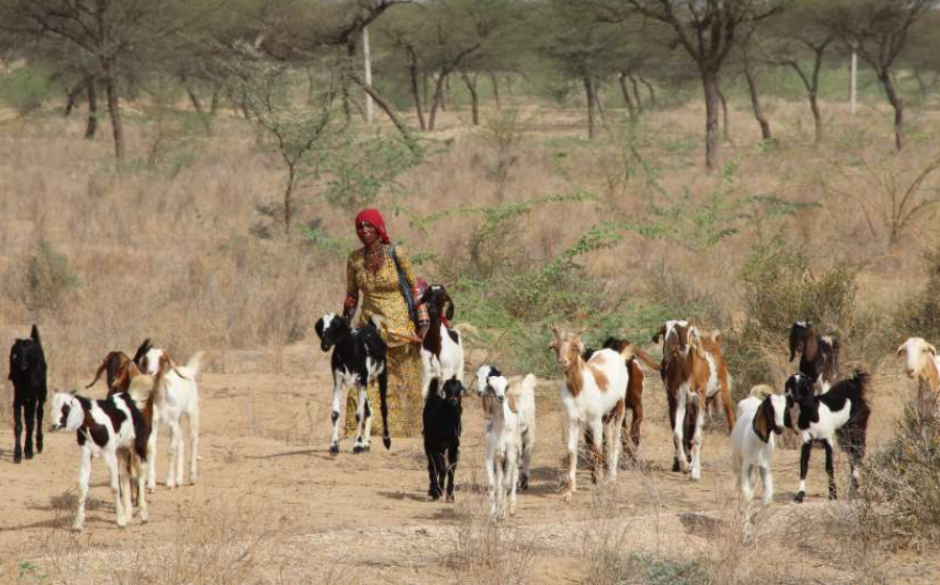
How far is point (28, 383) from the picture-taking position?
8578 millimetres

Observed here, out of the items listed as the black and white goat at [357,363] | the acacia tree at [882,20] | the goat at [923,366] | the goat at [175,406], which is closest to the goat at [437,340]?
the black and white goat at [357,363]

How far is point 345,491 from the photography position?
7.80 metres

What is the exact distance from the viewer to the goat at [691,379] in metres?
8.16

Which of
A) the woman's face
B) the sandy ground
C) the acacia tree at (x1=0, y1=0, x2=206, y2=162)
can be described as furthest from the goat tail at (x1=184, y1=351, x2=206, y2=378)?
the acacia tree at (x1=0, y1=0, x2=206, y2=162)

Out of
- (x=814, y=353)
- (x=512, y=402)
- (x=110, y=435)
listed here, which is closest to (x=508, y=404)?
(x=512, y=402)

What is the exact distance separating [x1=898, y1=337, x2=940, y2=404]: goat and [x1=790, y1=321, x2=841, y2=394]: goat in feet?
1.63

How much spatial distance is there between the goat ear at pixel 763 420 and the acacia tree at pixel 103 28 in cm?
2155

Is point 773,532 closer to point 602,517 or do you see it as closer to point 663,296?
point 602,517

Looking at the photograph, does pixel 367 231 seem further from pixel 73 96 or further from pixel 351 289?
pixel 73 96

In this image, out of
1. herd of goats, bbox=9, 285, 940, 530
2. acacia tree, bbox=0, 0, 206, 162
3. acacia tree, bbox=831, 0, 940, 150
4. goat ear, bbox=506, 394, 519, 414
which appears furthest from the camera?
acacia tree, bbox=831, 0, 940, 150

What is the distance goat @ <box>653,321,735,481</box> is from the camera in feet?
26.8

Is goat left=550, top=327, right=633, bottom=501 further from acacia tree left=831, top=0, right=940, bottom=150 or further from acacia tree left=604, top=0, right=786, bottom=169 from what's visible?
acacia tree left=831, top=0, right=940, bottom=150

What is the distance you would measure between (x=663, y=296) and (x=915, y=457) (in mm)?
6454

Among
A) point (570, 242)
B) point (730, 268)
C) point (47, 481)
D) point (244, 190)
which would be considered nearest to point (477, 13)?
point (244, 190)
